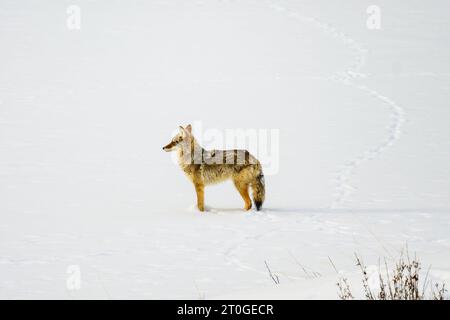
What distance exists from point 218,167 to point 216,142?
6.81m

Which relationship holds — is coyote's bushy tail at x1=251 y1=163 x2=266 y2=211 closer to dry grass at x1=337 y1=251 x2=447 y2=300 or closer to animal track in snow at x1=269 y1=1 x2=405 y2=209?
animal track in snow at x1=269 y1=1 x2=405 y2=209

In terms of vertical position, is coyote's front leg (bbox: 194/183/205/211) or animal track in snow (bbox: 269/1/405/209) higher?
animal track in snow (bbox: 269/1/405/209)

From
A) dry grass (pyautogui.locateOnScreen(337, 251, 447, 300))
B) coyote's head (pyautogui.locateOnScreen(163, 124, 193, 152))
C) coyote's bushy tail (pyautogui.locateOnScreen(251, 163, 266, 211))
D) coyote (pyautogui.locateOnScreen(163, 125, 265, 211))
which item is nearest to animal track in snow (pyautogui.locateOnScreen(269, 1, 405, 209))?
coyote's bushy tail (pyautogui.locateOnScreen(251, 163, 266, 211))

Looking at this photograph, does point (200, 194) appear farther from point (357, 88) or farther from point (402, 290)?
point (357, 88)

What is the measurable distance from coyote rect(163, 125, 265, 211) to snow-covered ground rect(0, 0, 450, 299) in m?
0.38

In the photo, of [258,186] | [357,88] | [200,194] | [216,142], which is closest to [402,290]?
[258,186]

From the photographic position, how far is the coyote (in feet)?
38.1

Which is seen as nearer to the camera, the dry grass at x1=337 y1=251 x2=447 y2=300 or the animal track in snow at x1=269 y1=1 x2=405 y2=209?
the dry grass at x1=337 y1=251 x2=447 y2=300

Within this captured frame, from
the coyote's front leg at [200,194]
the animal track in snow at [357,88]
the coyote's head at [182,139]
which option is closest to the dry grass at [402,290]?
the coyote's front leg at [200,194]

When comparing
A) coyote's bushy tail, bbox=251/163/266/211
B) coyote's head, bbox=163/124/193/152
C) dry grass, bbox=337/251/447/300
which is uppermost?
coyote's head, bbox=163/124/193/152

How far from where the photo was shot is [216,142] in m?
18.5

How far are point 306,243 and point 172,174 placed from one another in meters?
5.51

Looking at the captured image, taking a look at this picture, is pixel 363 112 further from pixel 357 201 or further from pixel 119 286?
pixel 119 286

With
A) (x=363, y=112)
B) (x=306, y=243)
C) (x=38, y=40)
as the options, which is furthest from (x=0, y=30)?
(x=306, y=243)
